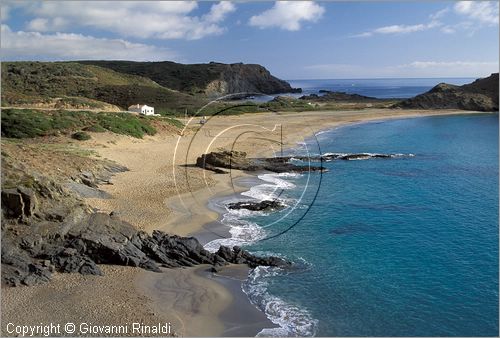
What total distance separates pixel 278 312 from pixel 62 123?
33.1 meters

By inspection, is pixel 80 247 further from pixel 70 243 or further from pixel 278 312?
pixel 278 312

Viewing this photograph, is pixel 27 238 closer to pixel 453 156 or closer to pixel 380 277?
pixel 380 277

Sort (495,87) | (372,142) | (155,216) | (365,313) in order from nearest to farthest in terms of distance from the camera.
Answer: (365,313), (155,216), (372,142), (495,87)

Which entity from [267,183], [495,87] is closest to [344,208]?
[267,183]

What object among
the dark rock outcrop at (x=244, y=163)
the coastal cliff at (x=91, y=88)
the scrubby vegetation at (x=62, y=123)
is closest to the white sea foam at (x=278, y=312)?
the dark rock outcrop at (x=244, y=163)

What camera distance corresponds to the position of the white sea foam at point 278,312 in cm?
1359

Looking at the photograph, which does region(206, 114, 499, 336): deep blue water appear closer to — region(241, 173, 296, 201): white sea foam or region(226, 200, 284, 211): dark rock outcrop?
region(241, 173, 296, 201): white sea foam

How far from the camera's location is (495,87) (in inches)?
3873

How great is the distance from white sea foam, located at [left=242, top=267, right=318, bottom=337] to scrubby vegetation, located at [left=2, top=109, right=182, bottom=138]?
29.2 m

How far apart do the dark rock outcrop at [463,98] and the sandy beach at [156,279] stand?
6579 cm

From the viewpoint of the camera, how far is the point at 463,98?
323 ft

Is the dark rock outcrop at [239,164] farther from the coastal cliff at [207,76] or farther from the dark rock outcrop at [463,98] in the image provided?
the coastal cliff at [207,76]

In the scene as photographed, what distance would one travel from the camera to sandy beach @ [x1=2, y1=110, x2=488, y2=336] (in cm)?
1366

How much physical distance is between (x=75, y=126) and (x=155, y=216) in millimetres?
22295
